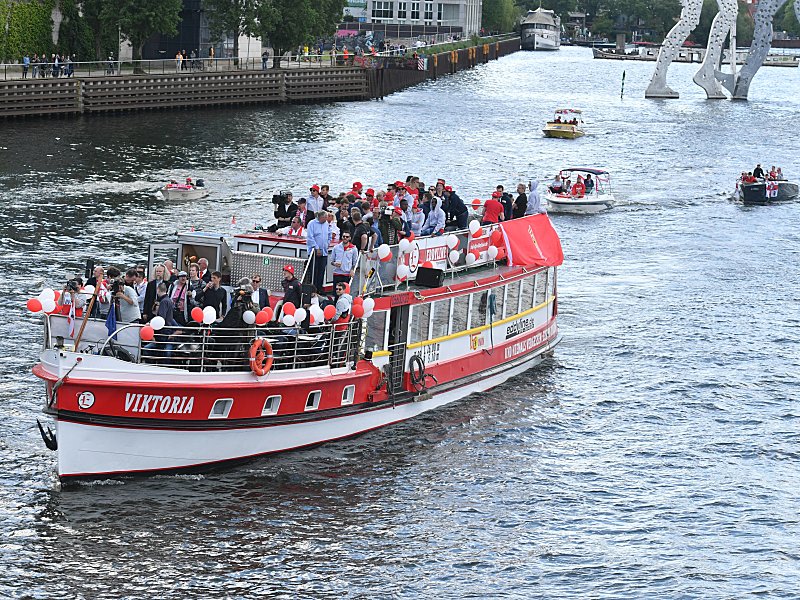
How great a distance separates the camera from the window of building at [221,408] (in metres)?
28.2

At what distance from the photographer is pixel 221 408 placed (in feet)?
93.3

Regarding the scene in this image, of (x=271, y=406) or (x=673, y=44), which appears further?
(x=673, y=44)

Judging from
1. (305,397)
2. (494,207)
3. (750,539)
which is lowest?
(750,539)

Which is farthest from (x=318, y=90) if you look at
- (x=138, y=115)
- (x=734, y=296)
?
(x=734, y=296)

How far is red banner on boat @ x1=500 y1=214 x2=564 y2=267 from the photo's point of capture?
37.5 meters

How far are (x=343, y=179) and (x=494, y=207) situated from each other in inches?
1484

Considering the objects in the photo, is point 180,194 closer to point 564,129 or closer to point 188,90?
point 188,90

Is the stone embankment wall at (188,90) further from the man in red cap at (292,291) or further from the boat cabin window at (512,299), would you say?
the man in red cap at (292,291)

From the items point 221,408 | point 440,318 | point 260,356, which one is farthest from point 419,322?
point 221,408

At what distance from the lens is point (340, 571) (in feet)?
86.9

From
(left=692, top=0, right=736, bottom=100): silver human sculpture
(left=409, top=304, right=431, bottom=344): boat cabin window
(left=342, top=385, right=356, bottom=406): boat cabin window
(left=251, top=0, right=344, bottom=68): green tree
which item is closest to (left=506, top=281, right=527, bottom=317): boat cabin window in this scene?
(left=409, top=304, right=431, bottom=344): boat cabin window

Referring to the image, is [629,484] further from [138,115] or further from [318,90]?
[318,90]

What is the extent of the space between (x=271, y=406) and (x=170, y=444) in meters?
2.42

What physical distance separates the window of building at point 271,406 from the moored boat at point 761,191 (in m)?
52.6
